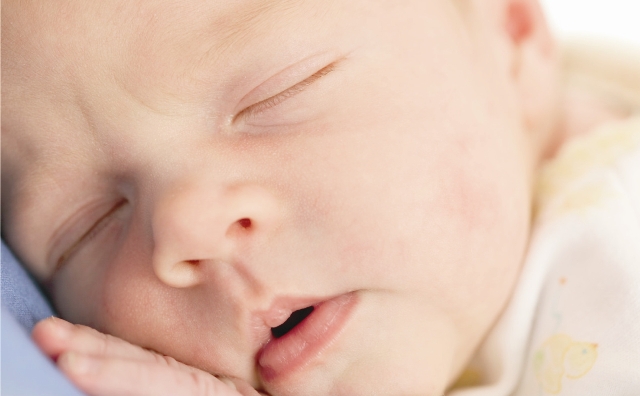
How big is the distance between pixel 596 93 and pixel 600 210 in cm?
79

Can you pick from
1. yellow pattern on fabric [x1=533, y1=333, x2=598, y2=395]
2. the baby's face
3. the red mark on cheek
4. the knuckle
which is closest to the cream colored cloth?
yellow pattern on fabric [x1=533, y1=333, x2=598, y2=395]

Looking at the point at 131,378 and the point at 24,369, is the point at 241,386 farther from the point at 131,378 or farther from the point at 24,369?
the point at 24,369

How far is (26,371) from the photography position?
0.67m

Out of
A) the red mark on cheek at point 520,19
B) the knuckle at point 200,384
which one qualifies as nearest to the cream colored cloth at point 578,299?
the red mark on cheek at point 520,19

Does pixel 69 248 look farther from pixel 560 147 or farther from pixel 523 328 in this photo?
pixel 560 147

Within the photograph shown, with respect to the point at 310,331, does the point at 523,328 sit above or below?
below

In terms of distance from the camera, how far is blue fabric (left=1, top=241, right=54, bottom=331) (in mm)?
949

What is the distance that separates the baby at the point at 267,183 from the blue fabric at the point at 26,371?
15cm

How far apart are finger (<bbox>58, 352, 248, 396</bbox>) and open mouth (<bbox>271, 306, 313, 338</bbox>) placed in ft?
0.42

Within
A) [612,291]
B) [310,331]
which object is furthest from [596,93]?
[310,331]

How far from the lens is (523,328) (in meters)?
1.13

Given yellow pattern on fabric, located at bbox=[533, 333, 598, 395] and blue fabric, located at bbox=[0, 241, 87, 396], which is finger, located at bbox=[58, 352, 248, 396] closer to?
blue fabric, located at bbox=[0, 241, 87, 396]

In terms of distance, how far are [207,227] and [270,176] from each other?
0.39 ft

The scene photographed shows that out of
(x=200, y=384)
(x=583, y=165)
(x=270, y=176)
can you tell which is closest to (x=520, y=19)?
(x=583, y=165)
